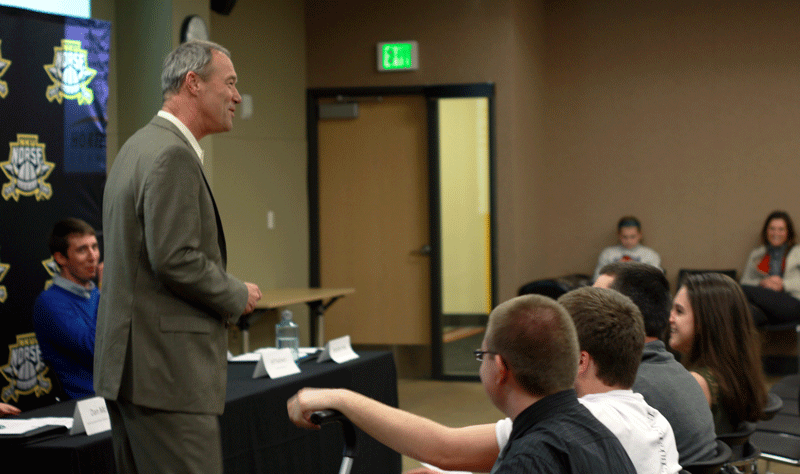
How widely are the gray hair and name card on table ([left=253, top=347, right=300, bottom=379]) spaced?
1272 mm

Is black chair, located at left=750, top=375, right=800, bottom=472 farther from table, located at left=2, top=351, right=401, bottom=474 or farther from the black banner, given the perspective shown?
the black banner

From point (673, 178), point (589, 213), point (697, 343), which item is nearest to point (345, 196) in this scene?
point (589, 213)

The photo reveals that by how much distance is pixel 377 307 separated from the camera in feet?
22.1

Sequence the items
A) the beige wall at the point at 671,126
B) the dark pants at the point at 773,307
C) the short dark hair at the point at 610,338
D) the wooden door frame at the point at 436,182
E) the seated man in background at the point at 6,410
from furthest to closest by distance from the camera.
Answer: the beige wall at the point at 671,126 < the wooden door frame at the point at 436,182 < the dark pants at the point at 773,307 < the seated man in background at the point at 6,410 < the short dark hair at the point at 610,338

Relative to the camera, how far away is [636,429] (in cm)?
146

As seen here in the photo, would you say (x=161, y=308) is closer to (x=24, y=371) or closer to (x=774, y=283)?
(x=24, y=371)

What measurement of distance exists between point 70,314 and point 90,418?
3.42ft

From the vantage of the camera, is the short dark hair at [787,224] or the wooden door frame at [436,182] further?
the short dark hair at [787,224]

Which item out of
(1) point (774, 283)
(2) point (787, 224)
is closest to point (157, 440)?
(1) point (774, 283)

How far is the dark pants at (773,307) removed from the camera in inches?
243

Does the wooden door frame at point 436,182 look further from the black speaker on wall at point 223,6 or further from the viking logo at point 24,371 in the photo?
the viking logo at point 24,371

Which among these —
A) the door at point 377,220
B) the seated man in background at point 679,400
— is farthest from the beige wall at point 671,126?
the seated man in background at point 679,400

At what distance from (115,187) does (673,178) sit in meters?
6.12

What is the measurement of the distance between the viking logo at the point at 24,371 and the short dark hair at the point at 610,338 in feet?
9.15
